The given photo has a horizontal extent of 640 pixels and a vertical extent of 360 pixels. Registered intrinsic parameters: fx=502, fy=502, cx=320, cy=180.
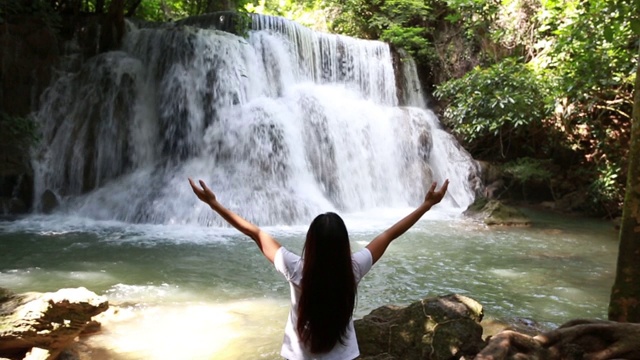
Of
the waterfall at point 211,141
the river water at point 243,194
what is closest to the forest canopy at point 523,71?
the river water at point 243,194

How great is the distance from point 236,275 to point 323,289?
4.60 meters

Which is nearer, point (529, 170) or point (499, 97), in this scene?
point (499, 97)

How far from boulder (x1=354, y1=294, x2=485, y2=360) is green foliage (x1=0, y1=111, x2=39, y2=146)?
7.74 m

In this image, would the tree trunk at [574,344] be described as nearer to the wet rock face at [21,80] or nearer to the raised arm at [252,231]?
the raised arm at [252,231]

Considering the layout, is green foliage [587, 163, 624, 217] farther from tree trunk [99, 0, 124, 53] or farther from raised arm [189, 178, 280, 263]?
tree trunk [99, 0, 124, 53]

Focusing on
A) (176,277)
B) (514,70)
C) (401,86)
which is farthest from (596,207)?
(176,277)

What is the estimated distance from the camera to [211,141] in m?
11.5

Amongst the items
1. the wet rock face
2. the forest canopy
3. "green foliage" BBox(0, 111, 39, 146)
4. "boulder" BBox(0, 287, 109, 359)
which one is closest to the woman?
"boulder" BBox(0, 287, 109, 359)

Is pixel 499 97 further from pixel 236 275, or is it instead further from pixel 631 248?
pixel 631 248

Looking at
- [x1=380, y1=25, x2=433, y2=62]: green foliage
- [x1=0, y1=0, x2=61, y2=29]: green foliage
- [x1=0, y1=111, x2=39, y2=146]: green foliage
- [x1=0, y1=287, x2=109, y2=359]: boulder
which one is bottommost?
[x1=0, y1=287, x2=109, y2=359]: boulder

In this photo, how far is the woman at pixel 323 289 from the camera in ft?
6.19

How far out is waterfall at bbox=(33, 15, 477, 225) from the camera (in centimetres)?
1057

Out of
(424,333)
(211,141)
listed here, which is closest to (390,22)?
(211,141)

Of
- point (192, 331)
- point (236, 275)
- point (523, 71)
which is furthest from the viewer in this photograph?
point (523, 71)
